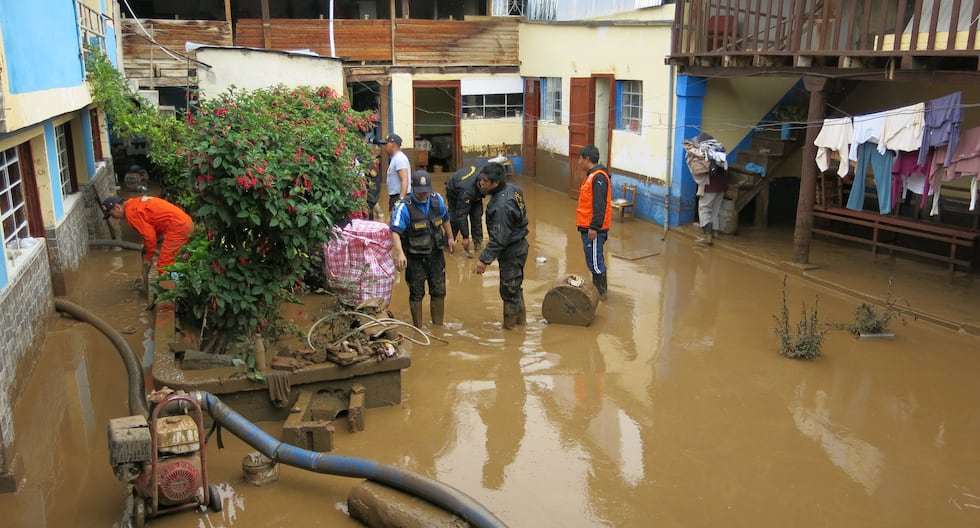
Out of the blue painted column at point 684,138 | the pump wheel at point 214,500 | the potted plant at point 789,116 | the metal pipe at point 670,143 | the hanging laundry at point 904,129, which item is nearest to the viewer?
the pump wheel at point 214,500

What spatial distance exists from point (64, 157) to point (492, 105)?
36.4 ft

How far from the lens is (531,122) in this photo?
20.1 metres

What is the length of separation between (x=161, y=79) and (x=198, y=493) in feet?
46.1

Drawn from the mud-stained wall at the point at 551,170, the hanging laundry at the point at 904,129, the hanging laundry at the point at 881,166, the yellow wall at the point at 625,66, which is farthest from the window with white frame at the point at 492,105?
the hanging laundry at the point at 904,129

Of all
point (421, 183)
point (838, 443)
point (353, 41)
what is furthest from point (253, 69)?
point (838, 443)

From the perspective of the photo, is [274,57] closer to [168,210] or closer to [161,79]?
[161,79]

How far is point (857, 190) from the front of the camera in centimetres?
1047

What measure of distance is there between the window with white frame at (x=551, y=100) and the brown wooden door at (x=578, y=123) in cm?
124

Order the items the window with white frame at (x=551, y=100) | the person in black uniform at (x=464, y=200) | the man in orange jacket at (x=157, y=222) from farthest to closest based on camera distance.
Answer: the window with white frame at (x=551, y=100), the person in black uniform at (x=464, y=200), the man in orange jacket at (x=157, y=222)

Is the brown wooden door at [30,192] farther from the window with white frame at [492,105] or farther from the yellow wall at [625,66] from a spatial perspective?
the window with white frame at [492,105]

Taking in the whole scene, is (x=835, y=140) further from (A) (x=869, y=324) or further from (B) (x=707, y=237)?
(A) (x=869, y=324)

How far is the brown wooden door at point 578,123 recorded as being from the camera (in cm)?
1650

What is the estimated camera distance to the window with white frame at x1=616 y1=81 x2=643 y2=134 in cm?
1481

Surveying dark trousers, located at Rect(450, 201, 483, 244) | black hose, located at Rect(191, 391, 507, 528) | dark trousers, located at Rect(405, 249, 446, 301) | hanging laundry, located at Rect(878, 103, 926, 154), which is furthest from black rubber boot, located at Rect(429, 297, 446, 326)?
hanging laundry, located at Rect(878, 103, 926, 154)
